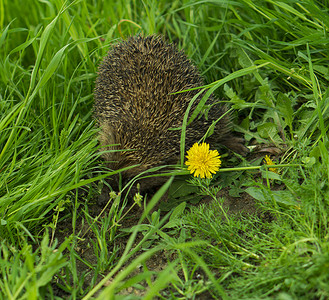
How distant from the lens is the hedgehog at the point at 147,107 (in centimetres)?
396

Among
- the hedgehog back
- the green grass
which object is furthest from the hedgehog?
the green grass

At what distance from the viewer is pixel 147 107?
13.2 feet

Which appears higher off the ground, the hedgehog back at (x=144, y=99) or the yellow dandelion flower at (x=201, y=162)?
the hedgehog back at (x=144, y=99)

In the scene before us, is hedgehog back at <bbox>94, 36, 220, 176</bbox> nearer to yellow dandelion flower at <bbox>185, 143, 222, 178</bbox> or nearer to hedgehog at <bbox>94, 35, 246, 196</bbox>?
hedgehog at <bbox>94, 35, 246, 196</bbox>

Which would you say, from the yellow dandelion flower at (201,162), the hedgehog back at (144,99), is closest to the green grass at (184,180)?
the yellow dandelion flower at (201,162)

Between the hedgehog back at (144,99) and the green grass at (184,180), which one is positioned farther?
the hedgehog back at (144,99)

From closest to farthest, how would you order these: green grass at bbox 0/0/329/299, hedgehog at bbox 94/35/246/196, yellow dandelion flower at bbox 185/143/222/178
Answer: green grass at bbox 0/0/329/299 → yellow dandelion flower at bbox 185/143/222/178 → hedgehog at bbox 94/35/246/196

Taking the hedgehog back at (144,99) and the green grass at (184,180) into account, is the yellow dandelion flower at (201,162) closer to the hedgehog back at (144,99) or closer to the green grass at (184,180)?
Result: the green grass at (184,180)

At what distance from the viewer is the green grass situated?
2.60 m

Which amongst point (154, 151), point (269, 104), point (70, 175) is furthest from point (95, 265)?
point (269, 104)

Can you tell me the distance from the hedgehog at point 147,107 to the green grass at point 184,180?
20cm

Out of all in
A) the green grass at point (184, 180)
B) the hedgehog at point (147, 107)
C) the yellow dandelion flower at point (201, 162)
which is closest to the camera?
the green grass at point (184, 180)

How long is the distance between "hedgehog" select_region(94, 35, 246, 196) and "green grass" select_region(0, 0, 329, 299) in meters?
0.20

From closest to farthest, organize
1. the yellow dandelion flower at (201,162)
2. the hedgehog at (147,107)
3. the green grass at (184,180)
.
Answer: the green grass at (184,180) < the yellow dandelion flower at (201,162) < the hedgehog at (147,107)
